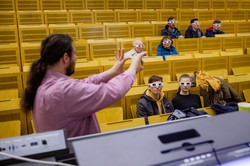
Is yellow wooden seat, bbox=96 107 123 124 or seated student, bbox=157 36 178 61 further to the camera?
seated student, bbox=157 36 178 61

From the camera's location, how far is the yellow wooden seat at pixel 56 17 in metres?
3.96

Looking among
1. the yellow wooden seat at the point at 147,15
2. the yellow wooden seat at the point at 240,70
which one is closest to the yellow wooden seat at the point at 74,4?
the yellow wooden seat at the point at 147,15

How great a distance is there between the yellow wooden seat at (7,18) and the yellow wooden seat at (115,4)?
1.92 meters

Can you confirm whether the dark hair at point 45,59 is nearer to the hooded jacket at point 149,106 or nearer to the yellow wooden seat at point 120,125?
the yellow wooden seat at point 120,125

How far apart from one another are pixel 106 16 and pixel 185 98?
282 cm

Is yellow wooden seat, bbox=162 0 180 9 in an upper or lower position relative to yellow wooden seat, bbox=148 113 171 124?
upper

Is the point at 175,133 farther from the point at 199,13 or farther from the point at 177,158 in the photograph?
the point at 199,13

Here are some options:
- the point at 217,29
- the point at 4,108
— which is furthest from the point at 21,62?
the point at 217,29

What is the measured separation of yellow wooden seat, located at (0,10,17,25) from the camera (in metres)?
3.73

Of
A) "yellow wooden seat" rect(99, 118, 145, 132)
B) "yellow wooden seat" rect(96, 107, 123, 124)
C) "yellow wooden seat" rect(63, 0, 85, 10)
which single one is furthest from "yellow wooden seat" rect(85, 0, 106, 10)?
"yellow wooden seat" rect(99, 118, 145, 132)

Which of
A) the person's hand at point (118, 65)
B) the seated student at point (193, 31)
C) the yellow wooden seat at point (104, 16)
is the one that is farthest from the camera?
the yellow wooden seat at point (104, 16)

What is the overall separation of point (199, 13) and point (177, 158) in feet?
16.9

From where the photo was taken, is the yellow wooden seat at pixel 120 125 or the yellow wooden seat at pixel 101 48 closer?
the yellow wooden seat at pixel 120 125

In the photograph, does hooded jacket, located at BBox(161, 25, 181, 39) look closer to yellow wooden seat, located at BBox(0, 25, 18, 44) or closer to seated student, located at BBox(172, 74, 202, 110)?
seated student, located at BBox(172, 74, 202, 110)
